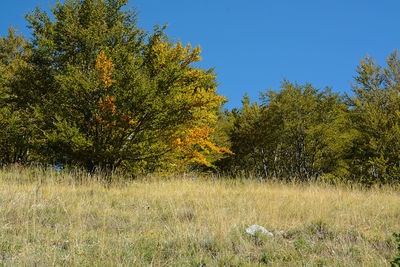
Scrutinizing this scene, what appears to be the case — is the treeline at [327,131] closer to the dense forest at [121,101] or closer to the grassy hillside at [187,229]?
the dense forest at [121,101]

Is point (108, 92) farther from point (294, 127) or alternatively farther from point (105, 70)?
point (294, 127)

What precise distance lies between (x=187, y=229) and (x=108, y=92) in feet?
25.7

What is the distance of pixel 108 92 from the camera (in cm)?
1160

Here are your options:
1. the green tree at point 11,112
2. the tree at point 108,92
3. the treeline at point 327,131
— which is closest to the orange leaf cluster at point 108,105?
the tree at point 108,92

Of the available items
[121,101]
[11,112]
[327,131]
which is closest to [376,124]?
[327,131]

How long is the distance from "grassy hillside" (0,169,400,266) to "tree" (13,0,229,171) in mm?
3040

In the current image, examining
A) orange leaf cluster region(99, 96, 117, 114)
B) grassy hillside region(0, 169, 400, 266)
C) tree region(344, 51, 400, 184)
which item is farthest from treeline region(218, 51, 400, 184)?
orange leaf cluster region(99, 96, 117, 114)

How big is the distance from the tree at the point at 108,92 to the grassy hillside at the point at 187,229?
120 inches

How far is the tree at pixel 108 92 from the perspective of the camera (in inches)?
436

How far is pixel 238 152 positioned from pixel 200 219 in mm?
22408

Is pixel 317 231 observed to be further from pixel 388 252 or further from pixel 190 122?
pixel 190 122

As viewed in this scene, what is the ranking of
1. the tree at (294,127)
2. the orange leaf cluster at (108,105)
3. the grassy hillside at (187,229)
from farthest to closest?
the tree at (294,127) < the orange leaf cluster at (108,105) < the grassy hillside at (187,229)

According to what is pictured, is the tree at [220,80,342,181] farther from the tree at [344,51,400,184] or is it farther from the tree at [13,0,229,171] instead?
the tree at [13,0,229,171]

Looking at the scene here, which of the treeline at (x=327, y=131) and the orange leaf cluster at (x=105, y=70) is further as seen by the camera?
the treeline at (x=327, y=131)
